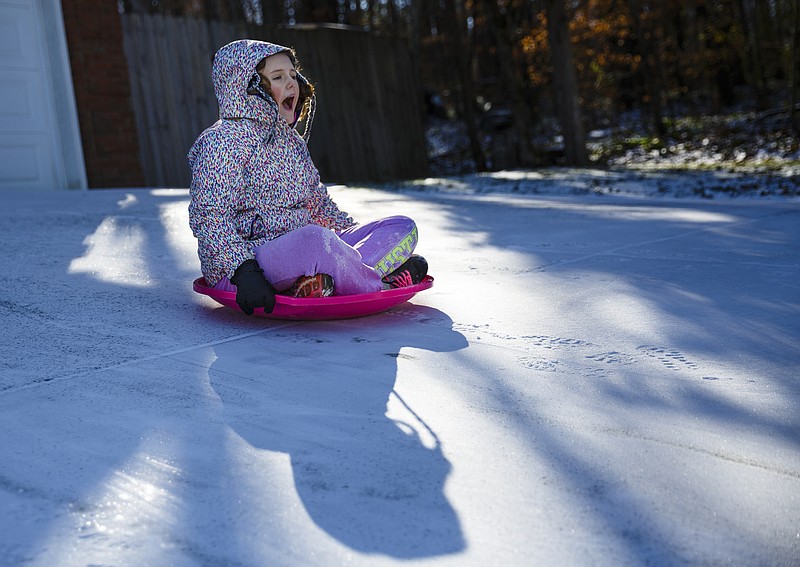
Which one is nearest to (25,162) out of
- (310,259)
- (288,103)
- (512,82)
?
(288,103)

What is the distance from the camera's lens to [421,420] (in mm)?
2170

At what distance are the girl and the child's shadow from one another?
183mm

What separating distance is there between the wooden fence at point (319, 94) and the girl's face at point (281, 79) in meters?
6.09

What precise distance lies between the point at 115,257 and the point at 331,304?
1.91 meters

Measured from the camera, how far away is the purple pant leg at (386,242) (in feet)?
11.0

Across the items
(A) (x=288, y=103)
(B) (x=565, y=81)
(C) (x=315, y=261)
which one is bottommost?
(C) (x=315, y=261)

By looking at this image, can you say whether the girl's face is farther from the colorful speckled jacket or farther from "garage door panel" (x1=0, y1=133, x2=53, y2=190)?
"garage door panel" (x1=0, y1=133, x2=53, y2=190)

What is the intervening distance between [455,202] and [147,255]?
3.18 meters

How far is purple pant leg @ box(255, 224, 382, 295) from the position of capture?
306 centimetres

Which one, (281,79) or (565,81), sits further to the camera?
(565,81)

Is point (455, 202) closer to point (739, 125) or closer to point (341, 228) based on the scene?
point (341, 228)

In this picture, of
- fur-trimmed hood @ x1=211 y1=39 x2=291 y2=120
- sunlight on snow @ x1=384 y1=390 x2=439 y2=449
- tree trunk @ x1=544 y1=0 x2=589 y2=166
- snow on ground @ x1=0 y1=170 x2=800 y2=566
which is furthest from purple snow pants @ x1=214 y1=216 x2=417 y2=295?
tree trunk @ x1=544 y1=0 x2=589 y2=166

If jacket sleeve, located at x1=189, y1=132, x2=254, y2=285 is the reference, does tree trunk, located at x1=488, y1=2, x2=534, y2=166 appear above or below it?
above

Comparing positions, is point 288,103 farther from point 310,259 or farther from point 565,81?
point 565,81
